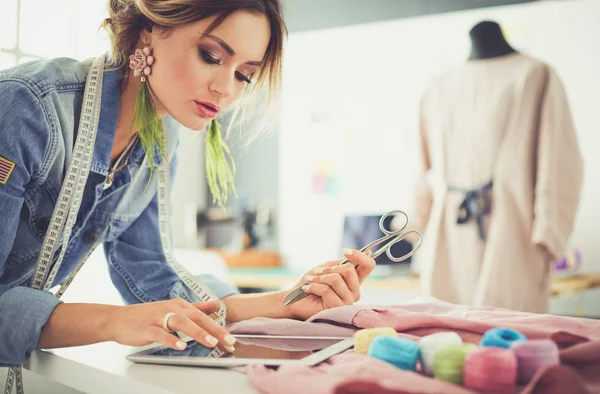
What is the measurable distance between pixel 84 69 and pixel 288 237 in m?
3.48

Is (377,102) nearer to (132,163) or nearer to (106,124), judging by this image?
(132,163)

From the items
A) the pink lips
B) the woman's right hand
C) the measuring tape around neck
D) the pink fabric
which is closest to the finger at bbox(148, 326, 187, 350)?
the woman's right hand

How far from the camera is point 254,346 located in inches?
31.0

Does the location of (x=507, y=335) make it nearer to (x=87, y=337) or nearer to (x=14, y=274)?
(x=87, y=337)

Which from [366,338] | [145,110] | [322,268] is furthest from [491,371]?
[145,110]

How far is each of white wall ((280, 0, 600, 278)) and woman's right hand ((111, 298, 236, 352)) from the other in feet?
10.4

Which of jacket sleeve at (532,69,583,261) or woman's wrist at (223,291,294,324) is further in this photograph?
jacket sleeve at (532,69,583,261)

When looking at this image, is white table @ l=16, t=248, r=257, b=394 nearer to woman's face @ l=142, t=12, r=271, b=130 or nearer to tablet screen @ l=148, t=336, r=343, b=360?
tablet screen @ l=148, t=336, r=343, b=360

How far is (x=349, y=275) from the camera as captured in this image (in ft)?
3.39

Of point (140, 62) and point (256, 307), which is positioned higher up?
point (140, 62)

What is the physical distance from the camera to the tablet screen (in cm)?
72

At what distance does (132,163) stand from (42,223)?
211mm

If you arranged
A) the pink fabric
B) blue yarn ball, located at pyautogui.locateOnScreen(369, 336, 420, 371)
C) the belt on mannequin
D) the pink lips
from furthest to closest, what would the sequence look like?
the belt on mannequin → the pink lips → blue yarn ball, located at pyautogui.locateOnScreen(369, 336, 420, 371) → the pink fabric

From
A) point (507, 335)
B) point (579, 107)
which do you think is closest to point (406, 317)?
point (507, 335)
